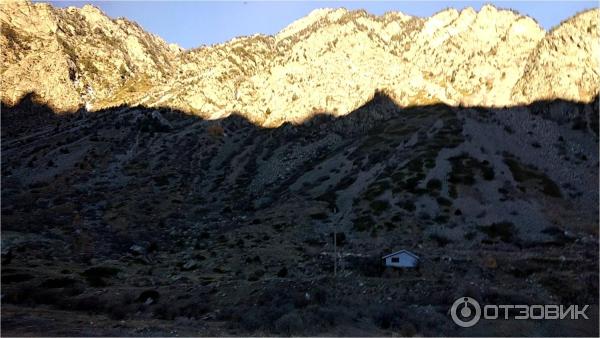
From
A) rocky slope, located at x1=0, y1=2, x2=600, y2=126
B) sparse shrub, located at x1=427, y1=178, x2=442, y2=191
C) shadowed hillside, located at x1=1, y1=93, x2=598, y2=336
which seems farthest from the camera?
rocky slope, located at x1=0, y1=2, x2=600, y2=126

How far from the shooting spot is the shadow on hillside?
113m

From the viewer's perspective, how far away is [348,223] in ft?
278

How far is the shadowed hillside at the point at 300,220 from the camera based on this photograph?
140ft

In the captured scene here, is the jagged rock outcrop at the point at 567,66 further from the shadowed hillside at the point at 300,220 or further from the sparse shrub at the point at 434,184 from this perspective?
the sparse shrub at the point at 434,184

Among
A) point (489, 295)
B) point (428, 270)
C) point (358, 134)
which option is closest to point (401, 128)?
point (358, 134)

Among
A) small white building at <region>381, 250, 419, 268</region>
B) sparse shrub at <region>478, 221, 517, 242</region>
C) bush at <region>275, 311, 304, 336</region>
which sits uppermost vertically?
sparse shrub at <region>478, 221, 517, 242</region>

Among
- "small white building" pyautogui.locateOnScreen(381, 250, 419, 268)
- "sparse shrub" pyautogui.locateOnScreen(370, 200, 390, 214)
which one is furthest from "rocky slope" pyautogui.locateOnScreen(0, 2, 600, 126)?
"small white building" pyautogui.locateOnScreen(381, 250, 419, 268)

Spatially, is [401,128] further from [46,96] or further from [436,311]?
[46,96]

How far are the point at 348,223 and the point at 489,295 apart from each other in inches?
1659
